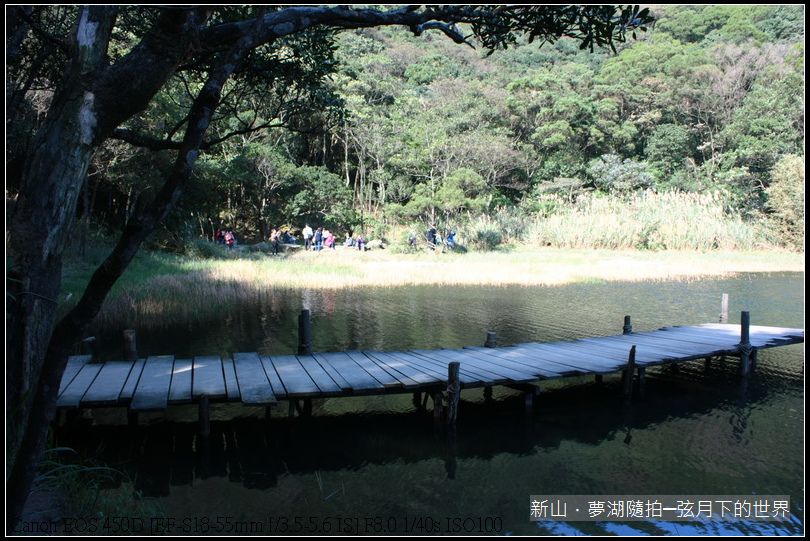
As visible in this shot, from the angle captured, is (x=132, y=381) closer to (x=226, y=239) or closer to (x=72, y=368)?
(x=72, y=368)

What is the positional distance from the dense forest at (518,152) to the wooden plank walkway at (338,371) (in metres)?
16.0

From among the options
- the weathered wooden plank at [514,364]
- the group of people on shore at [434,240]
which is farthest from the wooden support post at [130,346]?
the group of people on shore at [434,240]

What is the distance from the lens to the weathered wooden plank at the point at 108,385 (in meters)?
5.98

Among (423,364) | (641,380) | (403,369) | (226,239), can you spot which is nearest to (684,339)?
(641,380)

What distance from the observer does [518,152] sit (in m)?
32.8

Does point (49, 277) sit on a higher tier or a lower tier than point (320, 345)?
higher

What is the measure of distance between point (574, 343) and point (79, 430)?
283 inches

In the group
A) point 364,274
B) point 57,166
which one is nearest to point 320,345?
point 57,166

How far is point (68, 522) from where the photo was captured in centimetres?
410

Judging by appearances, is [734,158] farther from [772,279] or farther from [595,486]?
Result: [595,486]

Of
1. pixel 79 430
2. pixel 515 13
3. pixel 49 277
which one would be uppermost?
pixel 515 13

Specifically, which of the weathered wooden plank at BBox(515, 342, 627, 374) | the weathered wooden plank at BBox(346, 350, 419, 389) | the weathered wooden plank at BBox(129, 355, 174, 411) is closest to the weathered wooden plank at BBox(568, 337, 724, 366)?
the weathered wooden plank at BBox(515, 342, 627, 374)

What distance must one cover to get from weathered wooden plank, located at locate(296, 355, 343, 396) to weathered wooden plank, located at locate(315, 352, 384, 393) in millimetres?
142

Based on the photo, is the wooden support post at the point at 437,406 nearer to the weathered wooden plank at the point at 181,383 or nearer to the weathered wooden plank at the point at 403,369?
the weathered wooden plank at the point at 403,369
